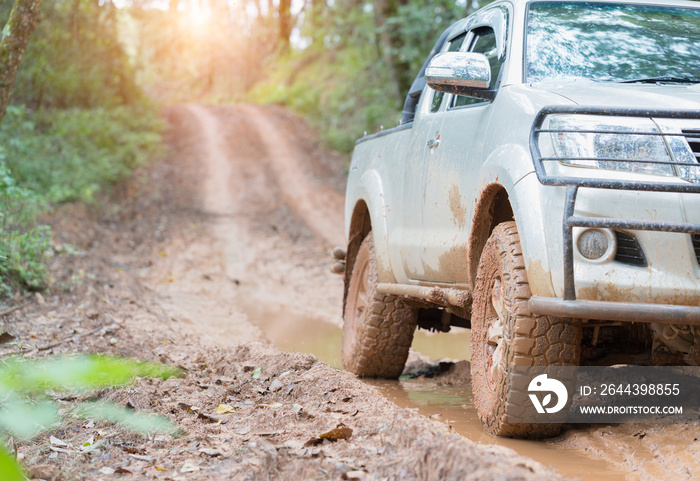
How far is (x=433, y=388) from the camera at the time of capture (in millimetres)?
5223

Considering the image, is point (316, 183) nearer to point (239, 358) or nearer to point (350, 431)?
point (239, 358)

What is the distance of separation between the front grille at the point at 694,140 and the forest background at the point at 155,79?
5383 millimetres

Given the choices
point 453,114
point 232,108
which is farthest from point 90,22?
point 453,114

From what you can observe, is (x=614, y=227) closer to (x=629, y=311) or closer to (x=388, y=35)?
(x=629, y=311)

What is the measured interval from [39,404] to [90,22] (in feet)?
61.4

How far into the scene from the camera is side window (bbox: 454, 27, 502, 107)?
419 centimetres

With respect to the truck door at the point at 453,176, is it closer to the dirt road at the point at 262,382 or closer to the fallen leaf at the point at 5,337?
the dirt road at the point at 262,382

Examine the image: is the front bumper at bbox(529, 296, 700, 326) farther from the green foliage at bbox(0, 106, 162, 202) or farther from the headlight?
the green foliage at bbox(0, 106, 162, 202)

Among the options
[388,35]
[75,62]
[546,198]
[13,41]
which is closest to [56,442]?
[546,198]

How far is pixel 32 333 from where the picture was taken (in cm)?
567

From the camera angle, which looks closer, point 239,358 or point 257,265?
point 239,358

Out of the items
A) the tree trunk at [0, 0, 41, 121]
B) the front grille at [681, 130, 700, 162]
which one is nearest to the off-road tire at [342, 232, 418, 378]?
the front grille at [681, 130, 700, 162]

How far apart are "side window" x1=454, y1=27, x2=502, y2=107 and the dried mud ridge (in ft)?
5.59

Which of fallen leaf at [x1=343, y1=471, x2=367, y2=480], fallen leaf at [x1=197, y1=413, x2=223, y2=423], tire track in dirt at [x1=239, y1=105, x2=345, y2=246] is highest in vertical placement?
fallen leaf at [x1=343, y1=471, x2=367, y2=480]
